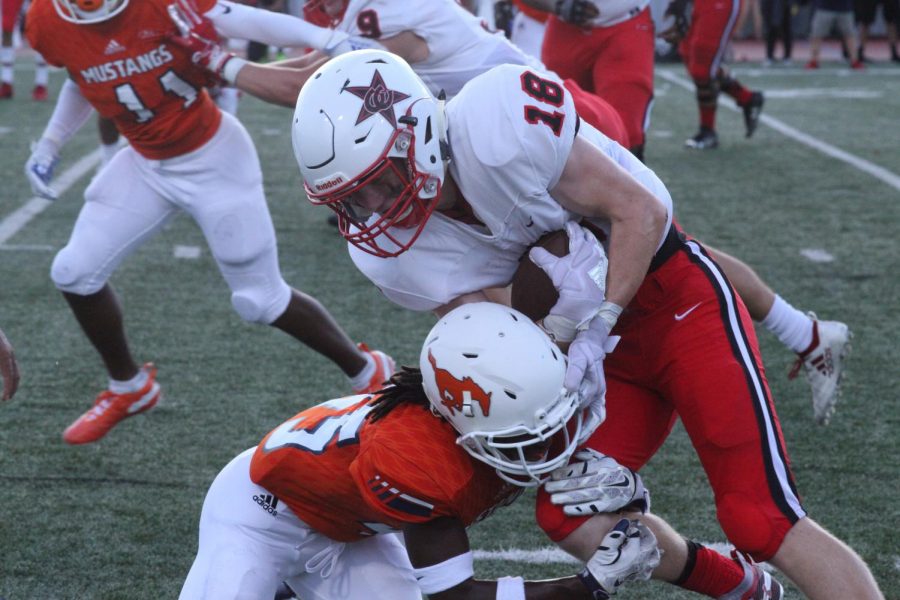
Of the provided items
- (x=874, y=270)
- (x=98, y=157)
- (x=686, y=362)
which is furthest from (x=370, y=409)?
(x=98, y=157)

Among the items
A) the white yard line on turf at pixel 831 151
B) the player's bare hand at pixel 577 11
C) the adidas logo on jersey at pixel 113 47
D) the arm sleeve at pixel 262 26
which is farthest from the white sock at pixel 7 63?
the arm sleeve at pixel 262 26

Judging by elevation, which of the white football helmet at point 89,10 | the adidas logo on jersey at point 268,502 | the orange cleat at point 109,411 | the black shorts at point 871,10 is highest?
the white football helmet at point 89,10

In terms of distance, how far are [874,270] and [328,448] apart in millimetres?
3902

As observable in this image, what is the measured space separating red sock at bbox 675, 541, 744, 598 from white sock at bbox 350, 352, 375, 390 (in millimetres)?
1616

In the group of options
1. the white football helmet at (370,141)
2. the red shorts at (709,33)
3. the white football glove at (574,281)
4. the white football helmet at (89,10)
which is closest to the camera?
the white football helmet at (370,141)

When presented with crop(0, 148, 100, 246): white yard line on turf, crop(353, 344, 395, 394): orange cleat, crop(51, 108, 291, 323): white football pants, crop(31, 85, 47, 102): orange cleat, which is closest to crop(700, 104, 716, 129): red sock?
crop(0, 148, 100, 246): white yard line on turf

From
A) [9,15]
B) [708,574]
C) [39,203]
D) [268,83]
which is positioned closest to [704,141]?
[39,203]

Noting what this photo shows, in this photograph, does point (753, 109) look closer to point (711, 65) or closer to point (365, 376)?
point (711, 65)

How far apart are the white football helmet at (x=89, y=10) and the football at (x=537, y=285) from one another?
1853 mm

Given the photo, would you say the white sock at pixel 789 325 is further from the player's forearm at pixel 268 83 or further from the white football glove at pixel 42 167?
the white football glove at pixel 42 167

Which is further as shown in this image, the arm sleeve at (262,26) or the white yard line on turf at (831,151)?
the white yard line on turf at (831,151)

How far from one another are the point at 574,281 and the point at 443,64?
6.23 feet

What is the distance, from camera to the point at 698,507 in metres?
3.49

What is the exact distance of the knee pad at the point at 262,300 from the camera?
4.12m
